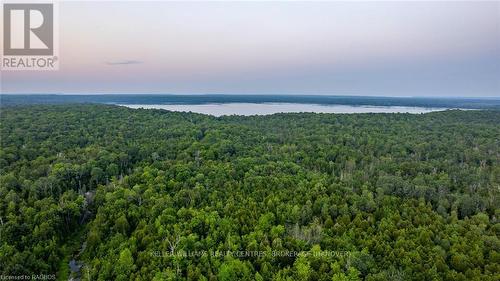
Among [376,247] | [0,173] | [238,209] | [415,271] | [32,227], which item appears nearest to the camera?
[415,271]

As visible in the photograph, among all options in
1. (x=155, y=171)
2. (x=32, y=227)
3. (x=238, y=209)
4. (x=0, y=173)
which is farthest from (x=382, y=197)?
(x=0, y=173)

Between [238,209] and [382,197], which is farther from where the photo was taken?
[382,197]

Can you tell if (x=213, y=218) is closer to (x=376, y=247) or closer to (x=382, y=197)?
(x=376, y=247)

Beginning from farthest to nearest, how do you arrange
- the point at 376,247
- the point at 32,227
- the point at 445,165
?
the point at 445,165
the point at 32,227
the point at 376,247

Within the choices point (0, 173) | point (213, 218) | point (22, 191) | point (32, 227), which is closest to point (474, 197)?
point (213, 218)

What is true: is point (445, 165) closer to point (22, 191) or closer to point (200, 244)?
point (200, 244)

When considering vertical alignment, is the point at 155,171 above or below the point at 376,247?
above
